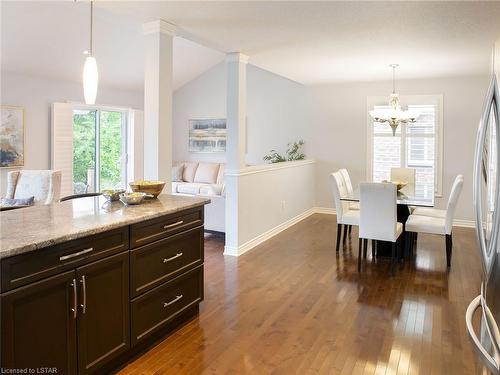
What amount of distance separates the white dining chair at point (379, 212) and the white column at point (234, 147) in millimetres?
1469

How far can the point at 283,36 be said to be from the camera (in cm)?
432

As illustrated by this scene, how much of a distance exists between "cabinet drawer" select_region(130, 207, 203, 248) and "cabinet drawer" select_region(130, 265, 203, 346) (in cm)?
34

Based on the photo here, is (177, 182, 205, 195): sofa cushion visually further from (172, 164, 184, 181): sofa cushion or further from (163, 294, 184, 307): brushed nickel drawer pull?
(163, 294, 184, 307): brushed nickel drawer pull

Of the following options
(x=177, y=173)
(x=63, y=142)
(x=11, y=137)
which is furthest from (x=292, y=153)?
(x=11, y=137)

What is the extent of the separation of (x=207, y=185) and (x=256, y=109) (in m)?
2.24

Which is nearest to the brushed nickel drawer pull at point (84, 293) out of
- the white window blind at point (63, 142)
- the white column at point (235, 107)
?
the white column at point (235, 107)

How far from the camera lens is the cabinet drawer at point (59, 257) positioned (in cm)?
177

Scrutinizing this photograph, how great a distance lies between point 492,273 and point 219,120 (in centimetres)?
792

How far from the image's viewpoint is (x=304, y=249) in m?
5.36

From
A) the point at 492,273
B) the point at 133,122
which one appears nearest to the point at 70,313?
the point at 492,273

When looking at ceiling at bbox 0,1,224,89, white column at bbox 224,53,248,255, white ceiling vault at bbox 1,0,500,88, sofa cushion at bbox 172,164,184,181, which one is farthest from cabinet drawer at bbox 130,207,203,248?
sofa cushion at bbox 172,164,184,181

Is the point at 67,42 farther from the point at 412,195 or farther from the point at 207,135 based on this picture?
the point at 412,195

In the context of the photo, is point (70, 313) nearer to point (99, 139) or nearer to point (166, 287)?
point (166, 287)

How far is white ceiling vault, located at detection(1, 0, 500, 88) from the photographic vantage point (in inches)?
136
